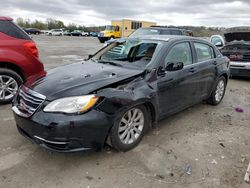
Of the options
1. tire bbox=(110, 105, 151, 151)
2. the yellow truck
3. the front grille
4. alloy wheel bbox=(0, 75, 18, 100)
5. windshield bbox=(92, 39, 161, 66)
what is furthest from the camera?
the yellow truck

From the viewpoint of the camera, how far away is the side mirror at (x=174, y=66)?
4039mm

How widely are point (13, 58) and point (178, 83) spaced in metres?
3.29

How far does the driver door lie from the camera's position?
4019 millimetres

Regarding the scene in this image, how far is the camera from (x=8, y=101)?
17.9 ft

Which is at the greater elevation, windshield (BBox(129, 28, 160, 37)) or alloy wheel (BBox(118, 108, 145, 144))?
windshield (BBox(129, 28, 160, 37))

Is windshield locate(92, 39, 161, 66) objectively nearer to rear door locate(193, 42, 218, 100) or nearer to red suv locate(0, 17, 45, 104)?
rear door locate(193, 42, 218, 100)

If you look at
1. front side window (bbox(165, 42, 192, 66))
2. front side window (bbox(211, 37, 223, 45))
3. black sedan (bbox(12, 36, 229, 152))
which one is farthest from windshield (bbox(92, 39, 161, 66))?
front side window (bbox(211, 37, 223, 45))

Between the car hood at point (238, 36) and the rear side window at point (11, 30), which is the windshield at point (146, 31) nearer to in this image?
the car hood at point (238, 36)

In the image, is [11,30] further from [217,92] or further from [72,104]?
[217,92]

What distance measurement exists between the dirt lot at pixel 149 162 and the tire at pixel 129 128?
0.14 m

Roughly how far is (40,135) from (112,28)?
99.0 ft

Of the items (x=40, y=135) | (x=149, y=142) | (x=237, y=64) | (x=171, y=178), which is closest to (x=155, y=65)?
(x=149, y=142)

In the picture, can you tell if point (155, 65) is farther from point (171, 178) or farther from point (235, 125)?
point (235, 125)

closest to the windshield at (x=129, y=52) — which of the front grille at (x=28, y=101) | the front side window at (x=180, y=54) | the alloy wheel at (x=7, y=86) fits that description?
the front side window at (x=180, y=54)
